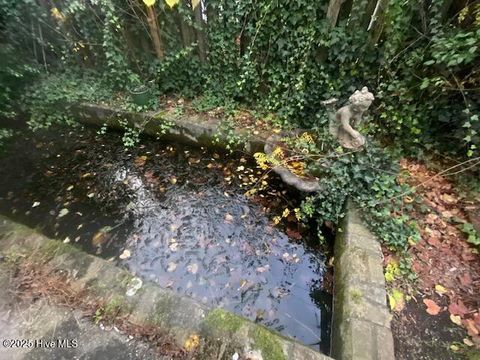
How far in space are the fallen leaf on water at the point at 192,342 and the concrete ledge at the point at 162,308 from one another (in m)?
0.03

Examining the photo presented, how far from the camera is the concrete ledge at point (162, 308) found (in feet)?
6.08

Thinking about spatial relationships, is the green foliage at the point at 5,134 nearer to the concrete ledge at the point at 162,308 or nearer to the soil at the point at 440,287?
the concrete ledge at the point at 162,308

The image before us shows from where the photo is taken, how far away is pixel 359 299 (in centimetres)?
222

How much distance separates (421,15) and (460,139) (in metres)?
1.67

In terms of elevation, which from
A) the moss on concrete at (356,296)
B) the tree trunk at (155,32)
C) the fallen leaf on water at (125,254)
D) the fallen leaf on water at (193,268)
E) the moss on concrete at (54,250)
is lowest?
the moss on concrete at (54,250)

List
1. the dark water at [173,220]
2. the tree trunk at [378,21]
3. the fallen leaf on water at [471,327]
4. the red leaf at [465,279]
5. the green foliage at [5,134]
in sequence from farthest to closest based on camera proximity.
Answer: the green foliage at [5,134]
the tree trunk at [378,21]
the dark water at [173,220]
the red leaf at [465,279]
the fallen leaf on water at [471,327]

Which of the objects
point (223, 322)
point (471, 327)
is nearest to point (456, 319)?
point (471, 327)

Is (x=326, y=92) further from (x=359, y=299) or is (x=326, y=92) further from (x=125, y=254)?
(x=125, y=254)

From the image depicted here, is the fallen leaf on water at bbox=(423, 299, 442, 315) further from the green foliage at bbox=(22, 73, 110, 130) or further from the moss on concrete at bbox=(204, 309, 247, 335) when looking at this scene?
the green foliage at bbox=(22, 73, 110, 130)

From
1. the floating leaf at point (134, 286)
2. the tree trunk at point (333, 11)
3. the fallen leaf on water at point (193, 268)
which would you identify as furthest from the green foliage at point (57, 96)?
the tree trunk at point (333, 11)

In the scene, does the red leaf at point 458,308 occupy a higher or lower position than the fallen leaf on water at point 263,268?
higher

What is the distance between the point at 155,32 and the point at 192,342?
16.0 feet

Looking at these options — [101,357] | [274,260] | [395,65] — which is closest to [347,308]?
Answer: [274,260]

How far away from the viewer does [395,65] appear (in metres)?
3.53
